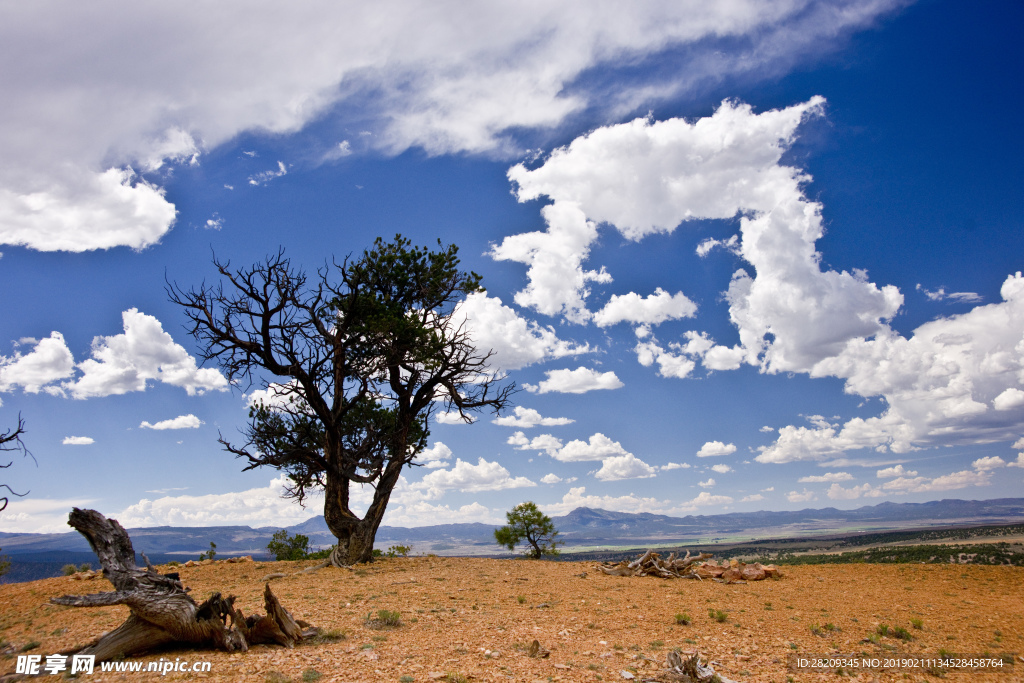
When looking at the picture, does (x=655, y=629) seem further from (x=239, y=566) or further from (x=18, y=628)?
(x=239, y=566)

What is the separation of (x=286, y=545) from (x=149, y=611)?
120 feet

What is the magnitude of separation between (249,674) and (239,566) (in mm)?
17154

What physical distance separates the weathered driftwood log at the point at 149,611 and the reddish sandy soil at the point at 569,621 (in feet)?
1.04

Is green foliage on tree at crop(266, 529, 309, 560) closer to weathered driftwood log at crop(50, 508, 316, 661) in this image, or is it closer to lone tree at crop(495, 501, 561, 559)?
lone tree at crop(495, 501, 561, 559)

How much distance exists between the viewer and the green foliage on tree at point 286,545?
39.6m

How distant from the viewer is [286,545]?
41125mm

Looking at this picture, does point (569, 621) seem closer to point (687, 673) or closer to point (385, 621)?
point (385, 621)

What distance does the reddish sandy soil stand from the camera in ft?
28.0

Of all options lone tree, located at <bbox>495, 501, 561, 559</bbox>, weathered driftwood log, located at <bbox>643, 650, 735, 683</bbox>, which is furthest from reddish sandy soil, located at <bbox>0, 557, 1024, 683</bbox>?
lone tree, located at <bbox>495, 501, 561, 559</bbox>

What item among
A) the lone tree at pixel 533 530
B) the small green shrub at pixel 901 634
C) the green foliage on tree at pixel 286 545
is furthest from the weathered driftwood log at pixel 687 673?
the green foliage on tree at pixel 286 545

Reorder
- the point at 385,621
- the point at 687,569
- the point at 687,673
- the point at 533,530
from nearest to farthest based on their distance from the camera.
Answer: the point at 687,673, the point at 385,621, the point at 687,569, the point at 533,530

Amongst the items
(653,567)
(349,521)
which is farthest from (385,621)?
(653,567)

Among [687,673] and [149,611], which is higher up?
[149,611]

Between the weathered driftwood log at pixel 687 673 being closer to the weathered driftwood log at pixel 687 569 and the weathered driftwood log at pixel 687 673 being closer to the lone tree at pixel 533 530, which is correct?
the weathered driftwood log at pixel 687 569
